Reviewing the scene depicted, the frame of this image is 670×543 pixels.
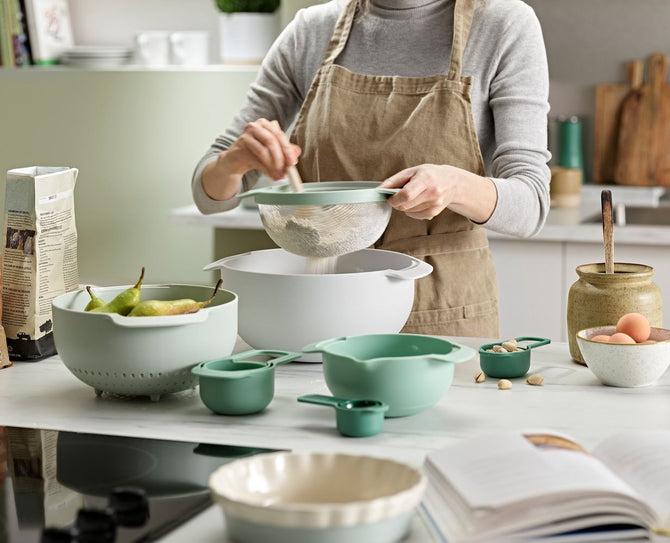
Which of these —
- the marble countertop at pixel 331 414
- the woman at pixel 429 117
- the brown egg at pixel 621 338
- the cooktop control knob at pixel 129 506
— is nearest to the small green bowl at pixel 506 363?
the marble countertop at pixel 331 414

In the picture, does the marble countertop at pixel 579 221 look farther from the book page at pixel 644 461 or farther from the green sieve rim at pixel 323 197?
the book page at pixel 644 461

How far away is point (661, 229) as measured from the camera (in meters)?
2.59

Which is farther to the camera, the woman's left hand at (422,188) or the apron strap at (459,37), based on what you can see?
the apron strap at (459,37)

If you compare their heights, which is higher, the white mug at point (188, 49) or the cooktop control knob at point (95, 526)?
the white mug at point (188, 49)

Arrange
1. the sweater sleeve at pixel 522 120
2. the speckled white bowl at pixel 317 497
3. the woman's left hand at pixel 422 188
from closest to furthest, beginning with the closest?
the speckled white bowl at pixel 317 497 → the woman's left hand at pixel 422 188 → the sweater sleeve at pixel 522 120

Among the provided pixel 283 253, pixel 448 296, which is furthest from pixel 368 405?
pixel 448 296

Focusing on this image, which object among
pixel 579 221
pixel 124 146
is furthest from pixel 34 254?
pixel 124 146

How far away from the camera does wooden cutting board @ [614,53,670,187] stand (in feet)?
11.1

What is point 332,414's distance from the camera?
119 centimetres

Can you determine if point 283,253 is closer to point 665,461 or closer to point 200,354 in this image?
point 200,354

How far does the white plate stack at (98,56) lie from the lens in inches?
134

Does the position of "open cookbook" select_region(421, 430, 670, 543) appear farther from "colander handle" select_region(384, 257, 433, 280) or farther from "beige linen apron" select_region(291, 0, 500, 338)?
"beige linen apron" select_region(291, 0, 500, 338)

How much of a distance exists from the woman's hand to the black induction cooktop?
0.54 meters

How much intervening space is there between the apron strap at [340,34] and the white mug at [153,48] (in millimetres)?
1532
